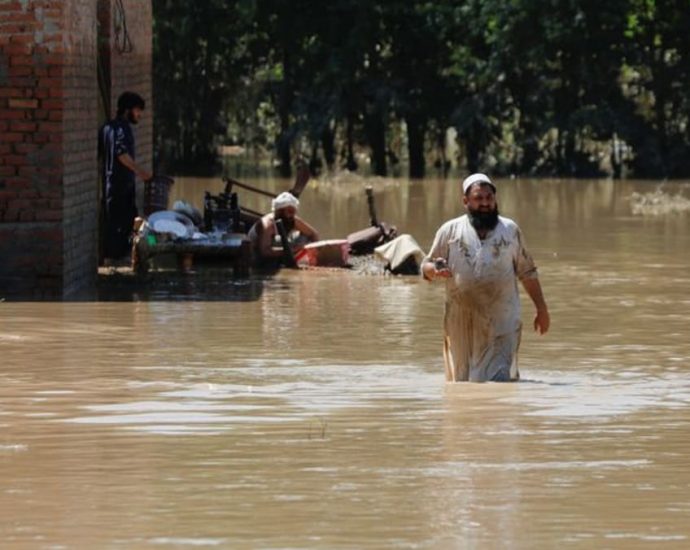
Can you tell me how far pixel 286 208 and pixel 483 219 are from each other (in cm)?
880

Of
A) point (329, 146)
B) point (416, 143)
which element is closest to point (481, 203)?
point (416, 143)

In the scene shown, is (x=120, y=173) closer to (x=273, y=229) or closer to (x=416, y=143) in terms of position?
(x=273, y=229)

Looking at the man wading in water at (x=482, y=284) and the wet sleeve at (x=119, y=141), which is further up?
the wet sleeve at (x=119, y=141)

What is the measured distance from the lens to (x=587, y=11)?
131 ft

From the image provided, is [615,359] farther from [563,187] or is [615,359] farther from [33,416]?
[563,187]

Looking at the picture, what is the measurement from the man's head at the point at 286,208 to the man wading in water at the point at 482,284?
27.7 ft

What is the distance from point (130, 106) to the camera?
19.1 meters

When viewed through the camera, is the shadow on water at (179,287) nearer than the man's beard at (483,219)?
No

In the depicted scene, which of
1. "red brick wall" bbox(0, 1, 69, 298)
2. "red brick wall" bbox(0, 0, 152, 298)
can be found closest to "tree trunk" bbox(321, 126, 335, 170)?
"red brick wall" bbox(0, 0, 152, 298)

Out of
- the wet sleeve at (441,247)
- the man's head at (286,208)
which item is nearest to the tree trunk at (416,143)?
the man's head at (286,208)

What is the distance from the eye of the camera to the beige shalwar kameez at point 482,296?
11.0m

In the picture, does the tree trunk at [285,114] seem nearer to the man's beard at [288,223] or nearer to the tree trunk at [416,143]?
the tree trunk at [416,143]

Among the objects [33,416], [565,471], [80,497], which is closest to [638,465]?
[565,471]

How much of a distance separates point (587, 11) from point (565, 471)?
32.1 m
